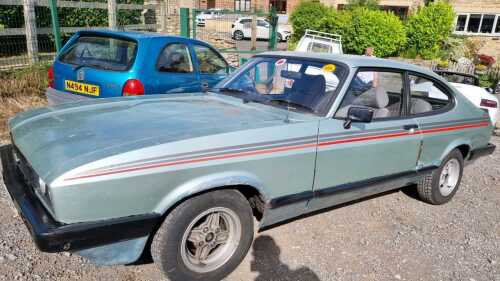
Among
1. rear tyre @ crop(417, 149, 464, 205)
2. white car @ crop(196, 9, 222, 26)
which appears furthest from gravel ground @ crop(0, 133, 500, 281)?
white car @ crop(196, 9, 222, 26)

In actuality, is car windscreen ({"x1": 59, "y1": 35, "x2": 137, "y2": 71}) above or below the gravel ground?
above

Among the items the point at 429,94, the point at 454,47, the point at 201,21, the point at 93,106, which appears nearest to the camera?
the point at 93,106

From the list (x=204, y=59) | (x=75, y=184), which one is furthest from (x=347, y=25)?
(x=75, y=184)

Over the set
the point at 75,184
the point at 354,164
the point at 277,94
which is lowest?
the point at 354,164

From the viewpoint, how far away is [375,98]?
3.73 meters

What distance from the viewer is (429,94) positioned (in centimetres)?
441

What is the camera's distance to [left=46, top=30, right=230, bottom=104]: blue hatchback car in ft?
16.9

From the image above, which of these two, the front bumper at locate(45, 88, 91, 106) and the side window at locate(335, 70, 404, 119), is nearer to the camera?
the side window at locate(335, 70, 404, 119)

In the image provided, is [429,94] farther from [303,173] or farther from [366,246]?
[303,173]

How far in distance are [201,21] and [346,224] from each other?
8.92 meters

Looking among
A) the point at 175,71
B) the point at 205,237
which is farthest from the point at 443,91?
the point at 175,71

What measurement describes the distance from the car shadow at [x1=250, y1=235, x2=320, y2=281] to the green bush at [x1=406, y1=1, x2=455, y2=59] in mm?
17681

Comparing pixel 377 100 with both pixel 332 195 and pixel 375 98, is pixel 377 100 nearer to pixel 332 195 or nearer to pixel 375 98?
pixel 375 98

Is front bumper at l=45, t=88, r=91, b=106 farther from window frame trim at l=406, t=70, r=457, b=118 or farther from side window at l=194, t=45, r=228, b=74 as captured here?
window frame trim at l=406, t=70, r=457, b=118
